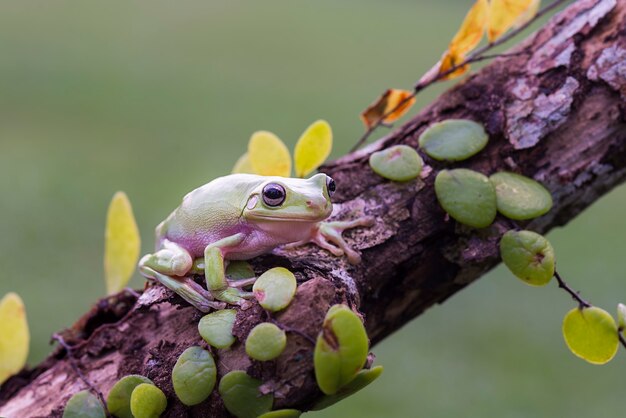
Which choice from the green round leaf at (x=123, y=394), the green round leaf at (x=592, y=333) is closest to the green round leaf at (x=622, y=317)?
the green round leaf at (x=592, y=333)

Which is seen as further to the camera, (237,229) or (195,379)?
(237,229)

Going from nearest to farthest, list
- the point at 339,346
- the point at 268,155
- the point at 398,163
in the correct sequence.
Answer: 1. the point at 339,346
2. the point at 398,163
3. the point at 268,155

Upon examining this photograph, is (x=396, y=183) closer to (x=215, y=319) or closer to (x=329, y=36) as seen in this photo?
(x=215, y=319)

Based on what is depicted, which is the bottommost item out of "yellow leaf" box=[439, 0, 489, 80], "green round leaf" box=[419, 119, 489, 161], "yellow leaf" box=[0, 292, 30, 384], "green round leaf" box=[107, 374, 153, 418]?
"yellow leaf" box=[0, 292, 30, 384]

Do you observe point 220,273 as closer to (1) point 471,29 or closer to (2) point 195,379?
(2) point 195,379

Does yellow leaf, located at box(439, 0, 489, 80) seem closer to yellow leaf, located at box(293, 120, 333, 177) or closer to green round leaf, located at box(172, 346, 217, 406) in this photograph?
yellow leaf, located at box(293, 120, 333, 177)

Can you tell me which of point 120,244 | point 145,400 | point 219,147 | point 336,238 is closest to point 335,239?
point 336,238

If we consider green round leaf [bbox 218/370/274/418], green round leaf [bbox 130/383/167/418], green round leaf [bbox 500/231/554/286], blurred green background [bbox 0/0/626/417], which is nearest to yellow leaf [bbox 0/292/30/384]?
green round leaf [bbox 130/383/167/418]

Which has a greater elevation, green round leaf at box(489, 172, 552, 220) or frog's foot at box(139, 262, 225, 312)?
green round leaf at box(489, 172, 552, 220)
